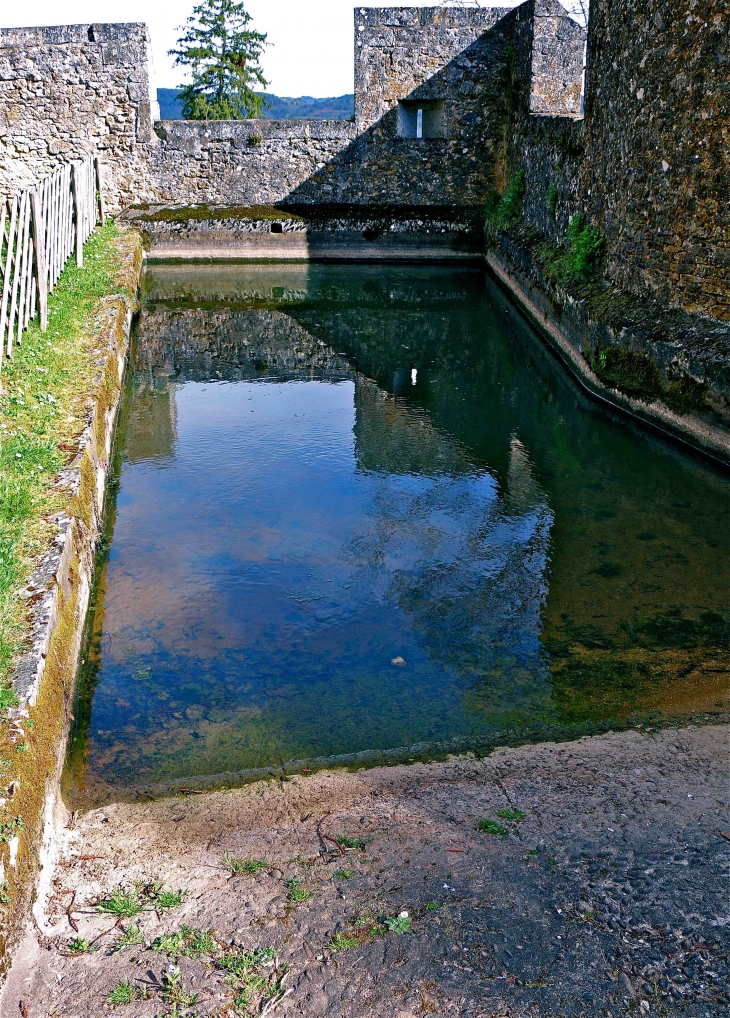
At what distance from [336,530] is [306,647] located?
1.45 meters

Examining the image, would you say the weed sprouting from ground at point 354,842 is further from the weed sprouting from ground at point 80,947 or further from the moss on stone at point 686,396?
the moss on stone at point 686,396

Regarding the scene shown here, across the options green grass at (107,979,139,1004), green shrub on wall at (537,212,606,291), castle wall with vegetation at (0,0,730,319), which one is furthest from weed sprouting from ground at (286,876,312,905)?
castle wall with vegetation at (0,0,730,319)

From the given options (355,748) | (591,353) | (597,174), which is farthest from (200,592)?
(597,174)

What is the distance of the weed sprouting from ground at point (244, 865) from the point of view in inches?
116

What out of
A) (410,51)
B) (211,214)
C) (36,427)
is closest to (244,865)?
(36,427)

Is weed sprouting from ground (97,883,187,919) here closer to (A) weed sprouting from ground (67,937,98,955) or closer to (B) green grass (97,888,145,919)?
(B) green grass (97,888,145,919)

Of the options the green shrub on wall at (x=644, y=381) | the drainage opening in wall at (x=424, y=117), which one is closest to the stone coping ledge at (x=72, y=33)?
the drainage opening in wall at (x=424, y=117)

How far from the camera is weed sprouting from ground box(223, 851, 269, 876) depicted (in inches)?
116

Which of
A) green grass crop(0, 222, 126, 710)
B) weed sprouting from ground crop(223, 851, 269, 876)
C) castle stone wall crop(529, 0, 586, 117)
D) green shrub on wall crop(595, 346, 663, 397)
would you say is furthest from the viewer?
castle stone wall crop(529, 0, 586, 117)

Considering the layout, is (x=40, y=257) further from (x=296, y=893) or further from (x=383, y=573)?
(x=296, y=893)

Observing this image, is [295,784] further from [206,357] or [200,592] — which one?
[206,357]

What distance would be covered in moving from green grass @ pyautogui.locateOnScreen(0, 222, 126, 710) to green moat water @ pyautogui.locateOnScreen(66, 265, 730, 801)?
2.29 feet

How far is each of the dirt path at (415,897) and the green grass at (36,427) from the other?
0.88 metres

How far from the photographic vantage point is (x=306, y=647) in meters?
4.55
